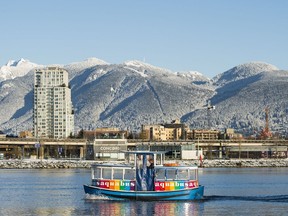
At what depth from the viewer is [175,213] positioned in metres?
72.6

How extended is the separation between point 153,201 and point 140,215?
1068 cm

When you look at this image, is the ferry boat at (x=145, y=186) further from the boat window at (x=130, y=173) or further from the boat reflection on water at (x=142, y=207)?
the boat window at (x=130, y=173)

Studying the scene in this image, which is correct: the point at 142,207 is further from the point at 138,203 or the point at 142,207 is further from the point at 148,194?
the point at 148,194

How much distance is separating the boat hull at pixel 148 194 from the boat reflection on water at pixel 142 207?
639mm

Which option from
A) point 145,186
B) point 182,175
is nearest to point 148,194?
point 145,186

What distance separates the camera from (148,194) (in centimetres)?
8100

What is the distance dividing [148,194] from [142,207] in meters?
4.52

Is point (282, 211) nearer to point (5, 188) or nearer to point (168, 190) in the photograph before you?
point (168, 190)

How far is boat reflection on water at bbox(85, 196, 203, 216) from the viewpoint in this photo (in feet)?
239

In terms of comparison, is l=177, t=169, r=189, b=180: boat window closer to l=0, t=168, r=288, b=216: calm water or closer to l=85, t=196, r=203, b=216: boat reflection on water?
l=0, t=168, r=288, b=216: calm water

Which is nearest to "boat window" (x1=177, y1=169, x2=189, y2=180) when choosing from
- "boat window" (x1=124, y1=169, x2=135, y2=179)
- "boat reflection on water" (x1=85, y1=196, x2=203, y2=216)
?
"boat window" (x1=124, y1=169, x2=135, y2=179)

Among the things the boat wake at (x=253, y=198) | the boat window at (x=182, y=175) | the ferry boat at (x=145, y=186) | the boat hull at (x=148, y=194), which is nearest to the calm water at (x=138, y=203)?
the boat wake at (x=253, y=198)

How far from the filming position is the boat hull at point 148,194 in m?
80.9

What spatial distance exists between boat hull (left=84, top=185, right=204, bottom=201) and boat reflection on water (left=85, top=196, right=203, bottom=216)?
2.10 feet
